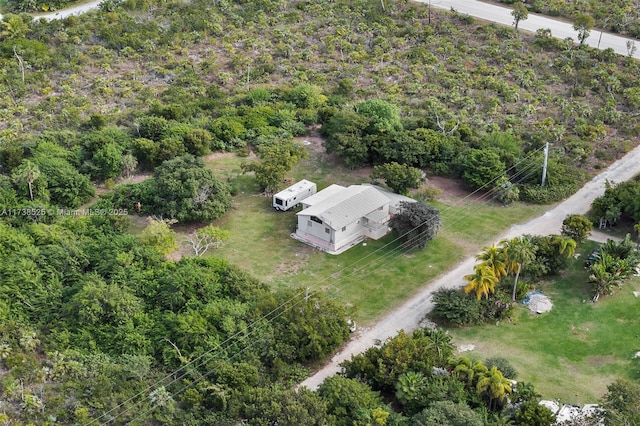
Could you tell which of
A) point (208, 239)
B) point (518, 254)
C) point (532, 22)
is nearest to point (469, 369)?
point (518, 254)

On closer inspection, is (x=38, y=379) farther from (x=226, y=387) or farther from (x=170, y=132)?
(x=170, y=132)

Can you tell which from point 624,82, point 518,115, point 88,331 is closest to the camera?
point 88,331

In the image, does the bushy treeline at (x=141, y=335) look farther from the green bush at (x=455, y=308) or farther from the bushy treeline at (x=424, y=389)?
the green bush at (x=455, y=308)

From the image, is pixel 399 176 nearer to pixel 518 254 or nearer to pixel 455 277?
pixel 455 277

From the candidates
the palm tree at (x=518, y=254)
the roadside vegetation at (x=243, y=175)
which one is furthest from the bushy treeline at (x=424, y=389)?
the palm tree at (x=518, y=254)

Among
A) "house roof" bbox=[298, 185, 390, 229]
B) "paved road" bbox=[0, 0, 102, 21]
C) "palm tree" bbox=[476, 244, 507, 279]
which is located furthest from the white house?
"paved road" bbox=[0, 0, 102, 21]

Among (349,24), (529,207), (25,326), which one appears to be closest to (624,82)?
(529,207)
